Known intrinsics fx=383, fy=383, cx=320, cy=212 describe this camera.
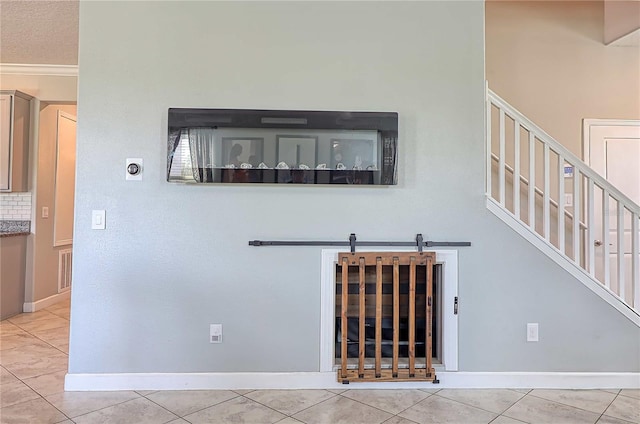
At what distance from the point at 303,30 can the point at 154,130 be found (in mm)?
1218

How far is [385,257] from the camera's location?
260 centimetres

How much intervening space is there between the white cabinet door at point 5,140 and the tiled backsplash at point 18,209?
355mm

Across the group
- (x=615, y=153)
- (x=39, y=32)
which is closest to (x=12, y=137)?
(x=39, y=32)

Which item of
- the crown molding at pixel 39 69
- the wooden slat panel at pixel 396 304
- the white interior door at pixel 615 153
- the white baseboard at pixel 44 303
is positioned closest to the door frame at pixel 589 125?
the white interior door at pixel 615 153

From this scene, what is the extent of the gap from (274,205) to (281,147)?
0.39 meters

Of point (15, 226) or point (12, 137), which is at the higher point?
point (12, 137)

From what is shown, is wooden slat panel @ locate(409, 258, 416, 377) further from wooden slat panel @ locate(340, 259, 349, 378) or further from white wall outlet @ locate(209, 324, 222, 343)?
white wall outlet @ locate(209, 324, 222, 343)

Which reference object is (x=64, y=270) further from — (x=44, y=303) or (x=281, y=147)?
(x=281, y=147)

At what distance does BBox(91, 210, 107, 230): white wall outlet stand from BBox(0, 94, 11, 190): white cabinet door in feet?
7.86

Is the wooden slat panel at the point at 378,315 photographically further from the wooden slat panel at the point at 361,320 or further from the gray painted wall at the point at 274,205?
the gray painted wall at the point at 274,205

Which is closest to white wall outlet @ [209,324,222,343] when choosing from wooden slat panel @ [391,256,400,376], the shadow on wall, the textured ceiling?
wooden slat panel @ [391,256,400,376]

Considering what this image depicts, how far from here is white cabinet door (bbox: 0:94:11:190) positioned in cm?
404

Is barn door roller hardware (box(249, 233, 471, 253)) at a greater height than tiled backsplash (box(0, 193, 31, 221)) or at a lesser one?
lesser

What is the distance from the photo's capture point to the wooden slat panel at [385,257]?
258 cm
